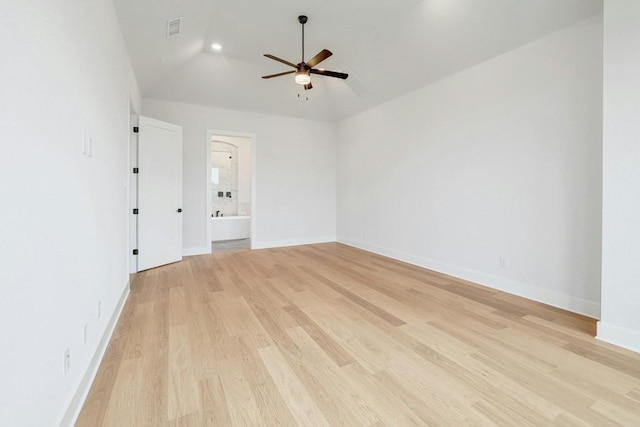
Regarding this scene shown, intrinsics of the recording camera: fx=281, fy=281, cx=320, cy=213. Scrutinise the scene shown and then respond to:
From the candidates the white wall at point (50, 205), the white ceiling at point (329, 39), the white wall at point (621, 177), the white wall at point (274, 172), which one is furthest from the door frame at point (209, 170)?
the white wall at point (621, 177)

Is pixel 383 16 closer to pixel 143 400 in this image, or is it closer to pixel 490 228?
pixel 490 228

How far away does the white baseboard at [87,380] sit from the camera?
4.61 feet

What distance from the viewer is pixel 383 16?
3.61m

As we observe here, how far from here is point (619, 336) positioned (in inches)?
86.9

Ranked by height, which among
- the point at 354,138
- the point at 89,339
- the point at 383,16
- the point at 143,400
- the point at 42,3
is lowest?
the point at 143,400

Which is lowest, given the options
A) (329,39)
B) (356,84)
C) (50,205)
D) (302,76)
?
(50,205)

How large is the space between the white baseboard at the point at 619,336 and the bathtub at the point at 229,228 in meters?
7.04

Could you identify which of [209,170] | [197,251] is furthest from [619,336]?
[209,170]

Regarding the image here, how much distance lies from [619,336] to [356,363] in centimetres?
211

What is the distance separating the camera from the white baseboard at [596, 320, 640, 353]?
2135 mm

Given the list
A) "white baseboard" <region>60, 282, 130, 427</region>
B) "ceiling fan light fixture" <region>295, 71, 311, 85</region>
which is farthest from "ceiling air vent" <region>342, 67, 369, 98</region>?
"white baseboard" <region>60, 282, 130, 427</region>

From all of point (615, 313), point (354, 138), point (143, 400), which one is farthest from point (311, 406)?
point (354, 138)

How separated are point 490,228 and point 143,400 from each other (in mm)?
3914

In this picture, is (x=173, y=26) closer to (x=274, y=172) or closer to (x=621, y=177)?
(x=274, y=172)
